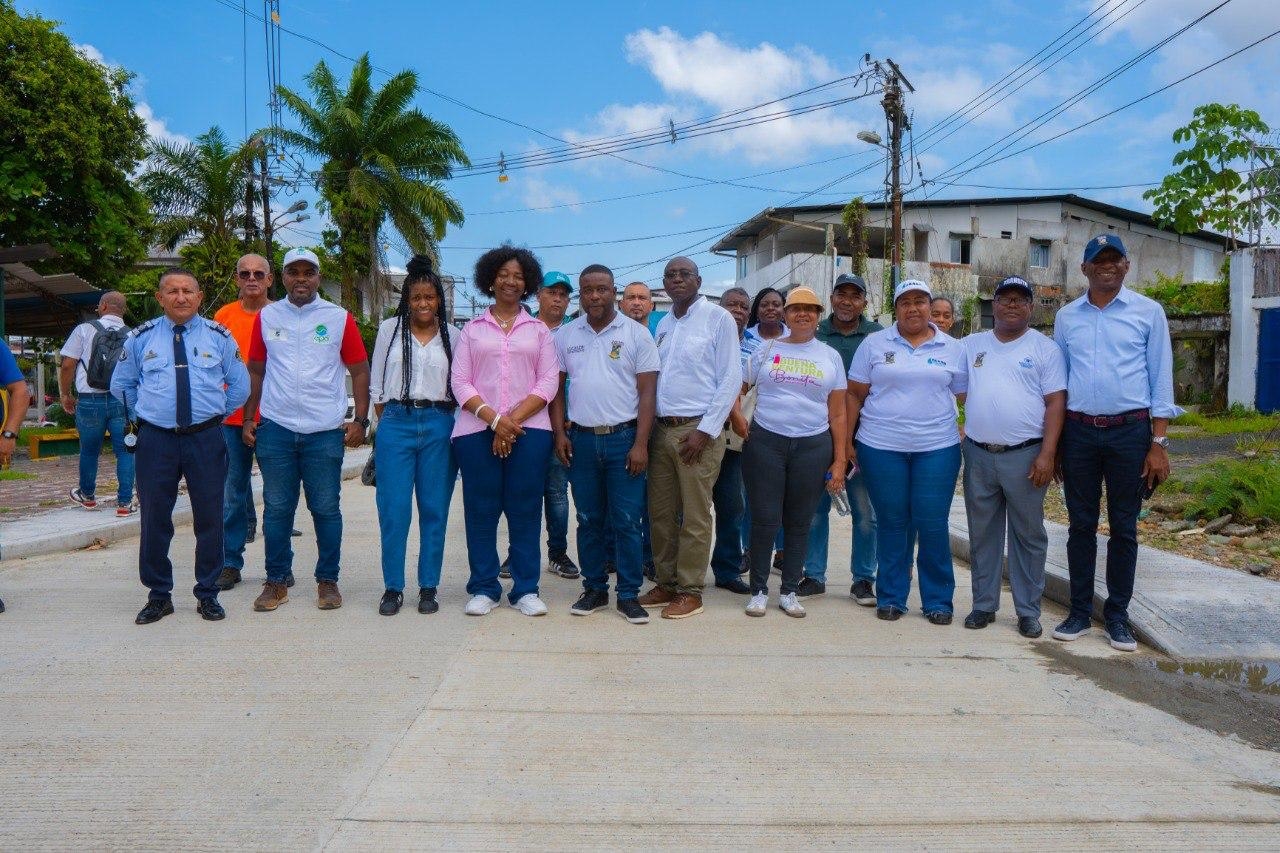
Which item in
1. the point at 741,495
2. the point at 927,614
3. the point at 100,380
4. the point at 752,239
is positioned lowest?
the point at 927,614

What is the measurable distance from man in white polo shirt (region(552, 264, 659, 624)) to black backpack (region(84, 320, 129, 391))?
194 inches

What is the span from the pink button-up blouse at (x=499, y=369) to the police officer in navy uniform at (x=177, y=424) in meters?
1.33

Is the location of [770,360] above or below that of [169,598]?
above

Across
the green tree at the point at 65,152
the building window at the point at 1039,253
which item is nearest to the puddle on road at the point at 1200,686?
the green tree at the point at 65,152

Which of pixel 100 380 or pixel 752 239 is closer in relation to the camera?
pixel 100 380

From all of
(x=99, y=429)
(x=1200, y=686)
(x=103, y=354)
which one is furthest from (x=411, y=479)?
(x=99, y=429)

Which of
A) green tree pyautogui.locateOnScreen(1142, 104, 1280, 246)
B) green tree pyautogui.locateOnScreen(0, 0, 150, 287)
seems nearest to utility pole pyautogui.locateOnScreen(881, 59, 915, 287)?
green tree pyautogui.locateOnScreen(1142, 104, 1280, 246)

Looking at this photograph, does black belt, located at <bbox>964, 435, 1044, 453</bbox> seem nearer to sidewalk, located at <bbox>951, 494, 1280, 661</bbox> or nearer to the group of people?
the group of people

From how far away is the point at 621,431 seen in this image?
549 cm

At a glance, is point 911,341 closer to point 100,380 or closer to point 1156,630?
point 1156,630

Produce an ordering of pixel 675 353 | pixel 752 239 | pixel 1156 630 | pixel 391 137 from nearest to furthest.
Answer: pixel 1156 630 → pixel 675 353 → pixel 391 137 → pixel 752 239

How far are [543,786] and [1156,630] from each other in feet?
12.1

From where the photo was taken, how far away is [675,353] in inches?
218

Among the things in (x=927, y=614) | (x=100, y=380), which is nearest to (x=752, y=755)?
(x=927, y=614)
